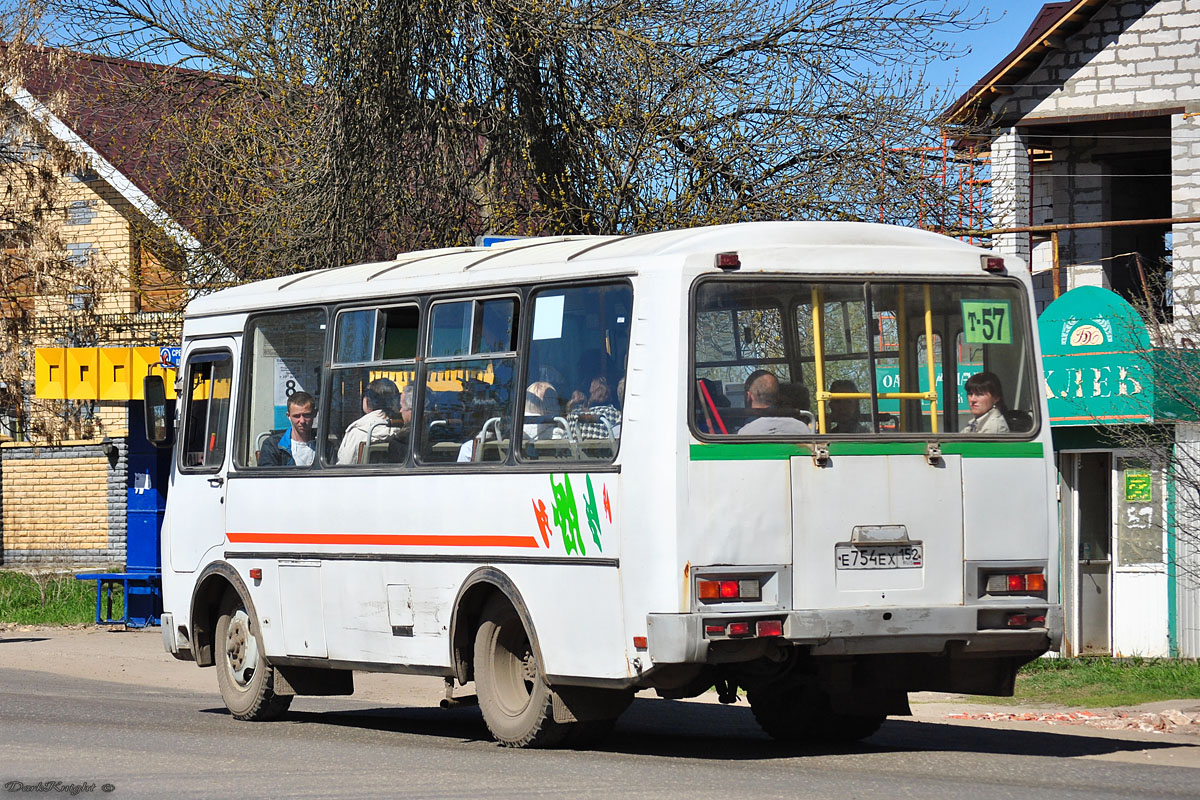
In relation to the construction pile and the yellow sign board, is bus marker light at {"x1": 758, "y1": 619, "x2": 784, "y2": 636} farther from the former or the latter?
the yellow sign board

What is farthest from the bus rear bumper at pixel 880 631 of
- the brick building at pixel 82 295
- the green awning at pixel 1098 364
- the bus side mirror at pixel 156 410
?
the brick building at pixel 82 295

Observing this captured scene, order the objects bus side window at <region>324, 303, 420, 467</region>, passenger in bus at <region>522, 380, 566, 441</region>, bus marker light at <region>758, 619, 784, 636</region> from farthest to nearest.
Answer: bus side window at <region>324, 303, 420, 467</region>
passenger in bus at <region>522, 380, 566, 441</region>
bus marker light at <region>758, 619, 784, 636</region>

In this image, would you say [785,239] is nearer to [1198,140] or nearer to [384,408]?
[384,408]

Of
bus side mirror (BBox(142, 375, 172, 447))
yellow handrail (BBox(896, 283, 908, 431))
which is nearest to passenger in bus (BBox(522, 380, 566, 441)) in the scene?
yellow handrail (BBox(896, 283, 908, 431))

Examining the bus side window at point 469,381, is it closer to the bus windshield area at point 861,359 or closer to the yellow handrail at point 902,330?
the bus windshield area at point 861,359

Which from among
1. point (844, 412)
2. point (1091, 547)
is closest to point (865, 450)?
point (844, 412)

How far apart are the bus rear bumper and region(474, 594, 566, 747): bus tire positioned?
1484mm

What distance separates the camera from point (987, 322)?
1055 centimetres

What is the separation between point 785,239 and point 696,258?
0.56 metres

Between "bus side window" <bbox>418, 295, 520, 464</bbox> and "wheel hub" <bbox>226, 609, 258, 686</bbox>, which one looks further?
"wheel hub" <bbox>226, 609, 258, 686</bbox>

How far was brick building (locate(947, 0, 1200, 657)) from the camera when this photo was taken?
17938mm

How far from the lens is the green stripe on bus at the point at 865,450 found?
9.70 metres

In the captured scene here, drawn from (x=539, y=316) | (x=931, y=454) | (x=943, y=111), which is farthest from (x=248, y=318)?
(x=943, y=111)

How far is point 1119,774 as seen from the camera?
952 centimetres
